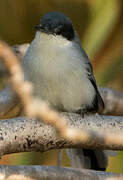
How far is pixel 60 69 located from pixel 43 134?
678 mm

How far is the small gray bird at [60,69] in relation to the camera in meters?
2.70

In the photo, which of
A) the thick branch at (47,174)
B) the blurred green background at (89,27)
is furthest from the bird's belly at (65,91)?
the blurred green background at (89,27)

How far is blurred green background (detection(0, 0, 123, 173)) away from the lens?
206 inches

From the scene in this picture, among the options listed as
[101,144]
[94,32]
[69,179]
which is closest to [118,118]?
[101,144]

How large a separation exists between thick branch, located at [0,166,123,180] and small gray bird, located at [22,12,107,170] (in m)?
0.53

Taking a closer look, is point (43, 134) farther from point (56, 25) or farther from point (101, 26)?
point (101, 26)

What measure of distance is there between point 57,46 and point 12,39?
2.91 meters

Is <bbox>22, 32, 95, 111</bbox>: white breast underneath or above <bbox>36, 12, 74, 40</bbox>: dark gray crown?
underneath

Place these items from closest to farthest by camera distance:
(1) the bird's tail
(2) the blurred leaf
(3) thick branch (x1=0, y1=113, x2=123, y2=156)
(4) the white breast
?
(3) thick branch (x1=0, y1=113, x2=123, y2=156) → (4) the white breast → (1) the bird's tail → (2) the blurred leaf

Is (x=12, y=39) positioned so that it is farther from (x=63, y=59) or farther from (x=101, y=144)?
(x=101, y=144)

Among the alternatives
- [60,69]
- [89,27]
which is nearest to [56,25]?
[60,69]

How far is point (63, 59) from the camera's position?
2766mm

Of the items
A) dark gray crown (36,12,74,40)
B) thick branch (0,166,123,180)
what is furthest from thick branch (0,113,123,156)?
dark gray crown (36,12,74,40)

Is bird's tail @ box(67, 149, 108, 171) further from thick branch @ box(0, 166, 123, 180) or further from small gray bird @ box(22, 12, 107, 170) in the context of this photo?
thick branch @ box(0, 166, 123, 180)
